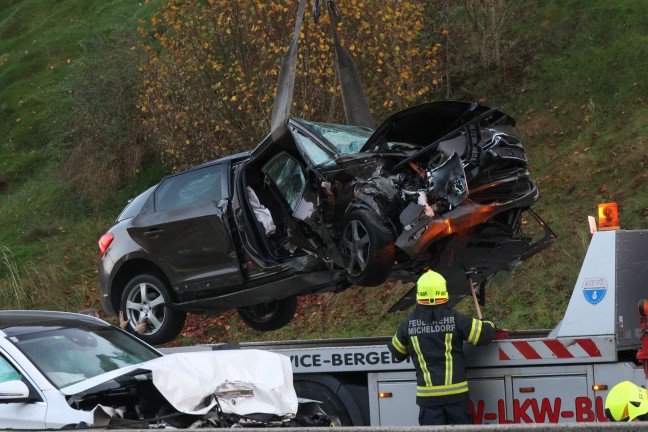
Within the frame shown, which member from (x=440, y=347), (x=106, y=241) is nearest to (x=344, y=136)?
(x=440, y=347)

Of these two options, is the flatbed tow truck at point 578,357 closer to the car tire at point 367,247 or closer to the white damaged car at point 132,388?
the car tire at point 367,247

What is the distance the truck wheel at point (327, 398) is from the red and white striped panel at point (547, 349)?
4.71 ft

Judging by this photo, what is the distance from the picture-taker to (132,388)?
613 cm

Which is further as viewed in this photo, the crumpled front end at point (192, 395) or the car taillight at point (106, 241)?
the car taillight at point (106, 241)

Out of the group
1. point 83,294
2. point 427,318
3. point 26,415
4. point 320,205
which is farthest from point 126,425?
point 83,294

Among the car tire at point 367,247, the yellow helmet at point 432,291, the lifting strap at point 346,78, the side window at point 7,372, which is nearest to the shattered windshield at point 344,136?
the car tire at point 367,247

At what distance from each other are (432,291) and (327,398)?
133cm

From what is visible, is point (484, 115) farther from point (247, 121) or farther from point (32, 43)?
point (32, 43)

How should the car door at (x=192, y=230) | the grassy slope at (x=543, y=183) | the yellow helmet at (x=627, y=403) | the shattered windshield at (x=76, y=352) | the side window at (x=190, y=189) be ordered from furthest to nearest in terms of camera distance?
the grassy slope at (x=543, y=183), the side window at (x=190, y=189), the car door at (x=192, y=230), the shattered windshield at (x=76, y=352), the yellow helmet at (x=627, y=403)

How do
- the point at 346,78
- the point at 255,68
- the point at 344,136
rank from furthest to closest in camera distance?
the point at 255,68 → the point at 346,78 → the point at 344,136

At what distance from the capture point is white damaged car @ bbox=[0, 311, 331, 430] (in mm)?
5781

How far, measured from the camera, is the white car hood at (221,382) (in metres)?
5.82

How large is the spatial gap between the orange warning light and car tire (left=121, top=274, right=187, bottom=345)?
14.6 feet

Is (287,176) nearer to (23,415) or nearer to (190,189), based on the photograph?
(190,189)
